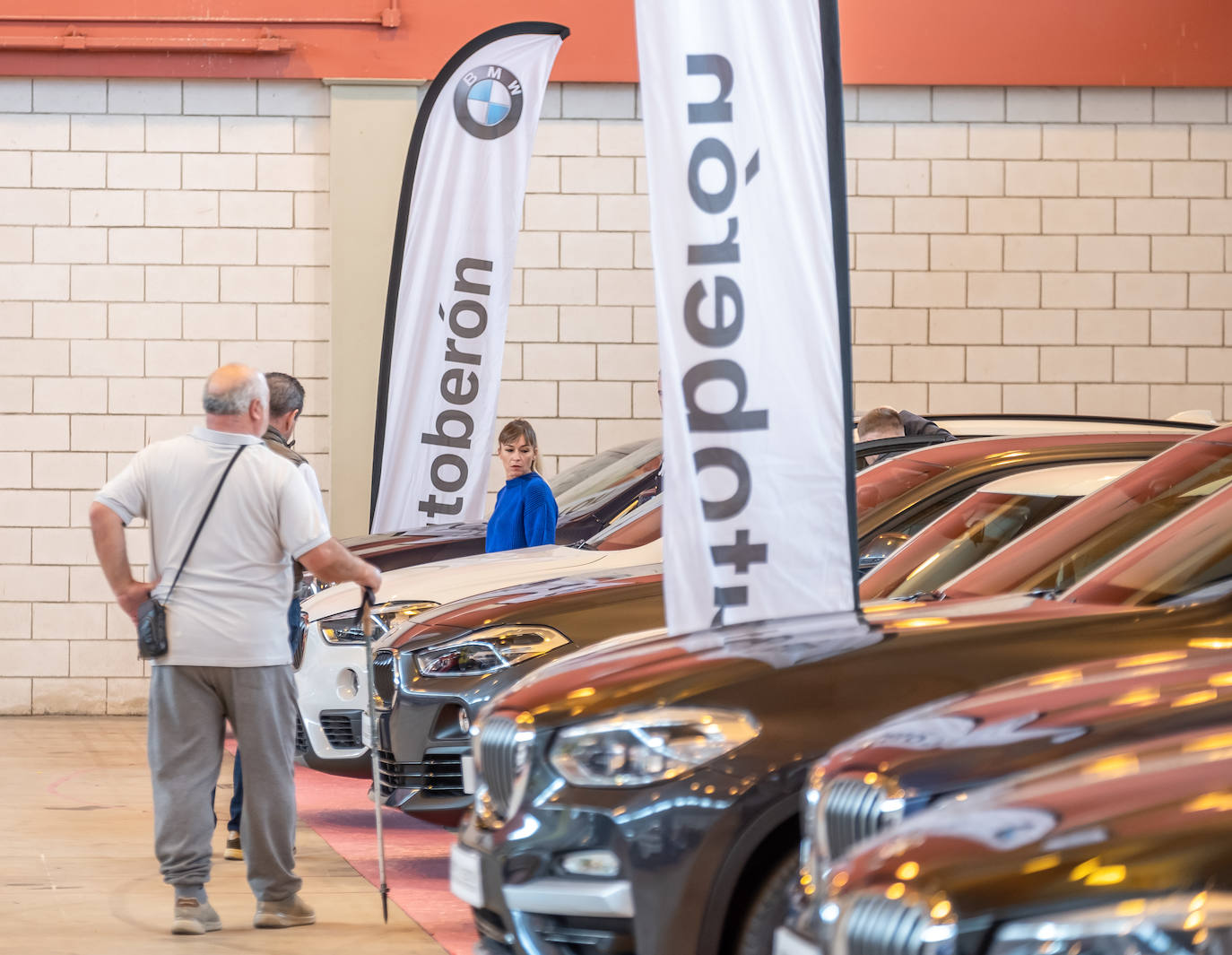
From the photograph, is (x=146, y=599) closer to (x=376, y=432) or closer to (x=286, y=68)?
(x=376, y=432)

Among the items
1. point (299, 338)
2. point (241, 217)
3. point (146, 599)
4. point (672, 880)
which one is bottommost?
point (672, 880)

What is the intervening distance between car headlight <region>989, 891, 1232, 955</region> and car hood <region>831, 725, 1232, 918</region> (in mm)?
21

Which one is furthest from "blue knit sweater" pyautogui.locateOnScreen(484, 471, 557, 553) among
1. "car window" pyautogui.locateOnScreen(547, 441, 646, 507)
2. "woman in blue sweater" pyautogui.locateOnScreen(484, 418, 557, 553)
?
"car window" pyautogui.locateOnScreen(547, 441, 646, 507)

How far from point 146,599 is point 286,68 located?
23.7ft

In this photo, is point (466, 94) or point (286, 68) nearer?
point (466, 94)

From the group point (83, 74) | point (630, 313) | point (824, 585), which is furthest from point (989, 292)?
point (824, 585)

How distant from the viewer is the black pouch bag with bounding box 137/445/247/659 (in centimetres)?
514

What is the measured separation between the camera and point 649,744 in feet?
11.7

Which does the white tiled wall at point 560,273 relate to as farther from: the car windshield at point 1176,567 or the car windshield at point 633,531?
the car windshield at point 1176,567

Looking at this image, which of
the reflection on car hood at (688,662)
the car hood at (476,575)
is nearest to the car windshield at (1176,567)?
the reflection on car hood at (688,662)

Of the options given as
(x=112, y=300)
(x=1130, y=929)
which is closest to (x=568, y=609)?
(x=1130, y=929)

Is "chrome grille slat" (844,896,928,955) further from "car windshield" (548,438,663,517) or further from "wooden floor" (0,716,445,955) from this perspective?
"car windshield" (548,438,663,517)

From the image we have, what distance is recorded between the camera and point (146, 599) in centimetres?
520

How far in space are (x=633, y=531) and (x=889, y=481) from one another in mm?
1406
